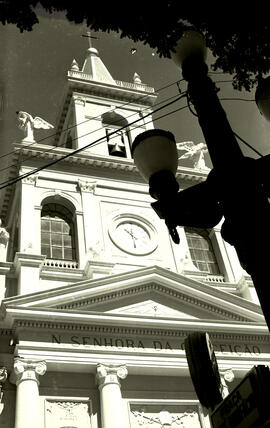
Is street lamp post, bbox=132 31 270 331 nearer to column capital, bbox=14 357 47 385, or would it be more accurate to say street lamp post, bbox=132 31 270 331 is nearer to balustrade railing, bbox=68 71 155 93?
column capital, bbox=14 357 47 385

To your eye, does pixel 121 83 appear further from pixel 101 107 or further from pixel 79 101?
pixel 79 101

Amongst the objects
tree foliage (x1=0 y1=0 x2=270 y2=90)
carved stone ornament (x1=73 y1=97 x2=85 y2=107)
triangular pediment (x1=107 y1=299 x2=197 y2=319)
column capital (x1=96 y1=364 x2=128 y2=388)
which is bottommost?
tree foliage (x1=0 y1=0 x2=270 y2=90)

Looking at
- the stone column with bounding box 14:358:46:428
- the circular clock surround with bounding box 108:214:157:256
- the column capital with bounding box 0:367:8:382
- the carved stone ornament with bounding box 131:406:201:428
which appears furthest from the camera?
the circular clock surround with bounding box 108:214:157:256

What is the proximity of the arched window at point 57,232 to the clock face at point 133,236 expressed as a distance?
152cm

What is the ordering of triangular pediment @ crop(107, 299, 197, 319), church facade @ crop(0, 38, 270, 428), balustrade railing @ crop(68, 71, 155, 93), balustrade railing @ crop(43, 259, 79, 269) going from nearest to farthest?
church facade @ crop(0, 38, 270, 428), triangular pediment @ crop(107, 299, 197, 319), balustrade railing @ crop(43, 259, 79, 269), balustrade railing @ crop(68, 71, 155, 93)

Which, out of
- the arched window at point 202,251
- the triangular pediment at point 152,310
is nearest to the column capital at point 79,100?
the arched window at point 202,251

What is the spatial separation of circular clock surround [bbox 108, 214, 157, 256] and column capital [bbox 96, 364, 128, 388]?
5.22m

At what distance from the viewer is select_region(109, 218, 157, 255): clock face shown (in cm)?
1841

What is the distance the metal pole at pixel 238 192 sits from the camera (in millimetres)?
3023

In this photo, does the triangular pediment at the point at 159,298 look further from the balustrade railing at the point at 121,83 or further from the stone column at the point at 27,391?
the balustrade railing at the point at 121,83

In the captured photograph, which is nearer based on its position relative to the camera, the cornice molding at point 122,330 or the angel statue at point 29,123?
the cornice molding at point 122,330

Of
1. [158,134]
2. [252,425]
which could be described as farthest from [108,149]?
[252,425]

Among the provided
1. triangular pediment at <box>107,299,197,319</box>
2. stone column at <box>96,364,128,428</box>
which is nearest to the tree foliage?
stone column at <box>96,364,128,428</box>

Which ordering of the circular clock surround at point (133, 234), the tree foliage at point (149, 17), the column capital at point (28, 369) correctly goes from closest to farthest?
the tree foliage at point (149, 17), the column capital at point (28, 369), the circular clock surround at point (133, 234)
